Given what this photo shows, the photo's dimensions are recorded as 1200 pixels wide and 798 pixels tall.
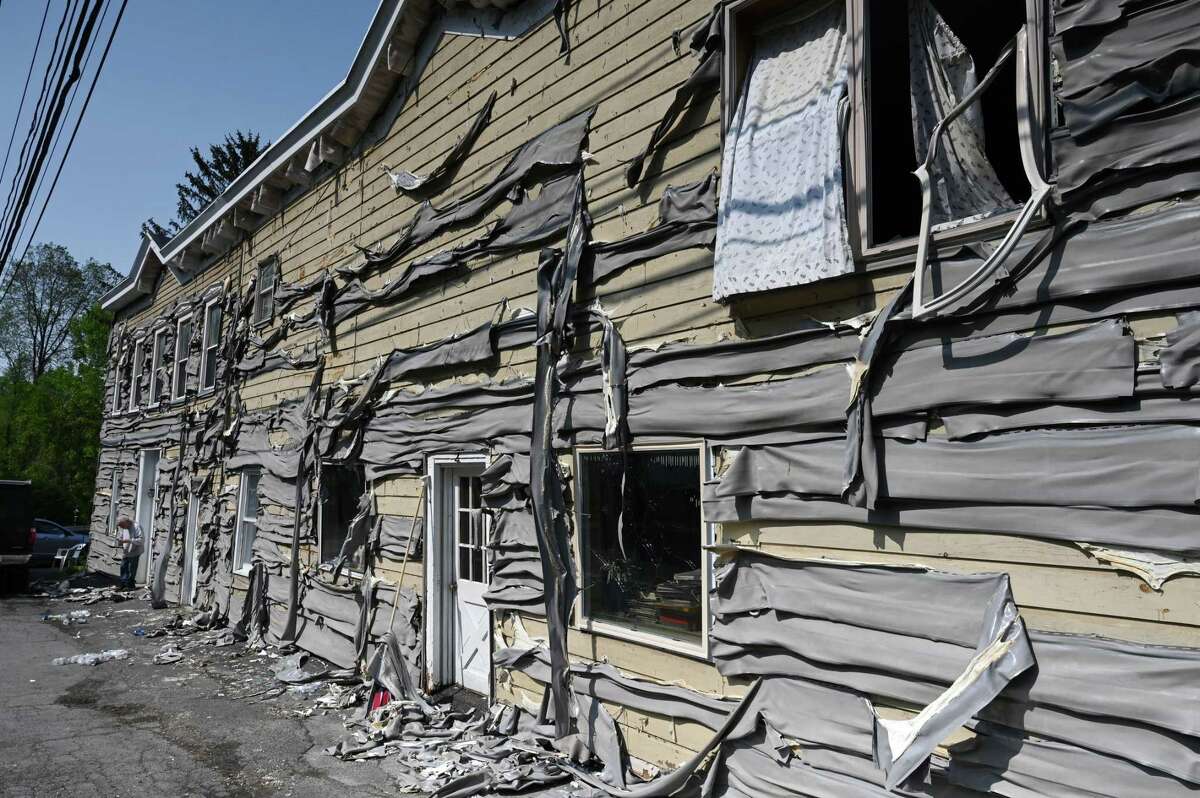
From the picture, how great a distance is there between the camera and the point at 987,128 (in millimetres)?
5988

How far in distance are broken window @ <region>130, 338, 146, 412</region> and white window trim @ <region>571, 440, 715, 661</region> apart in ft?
55.2

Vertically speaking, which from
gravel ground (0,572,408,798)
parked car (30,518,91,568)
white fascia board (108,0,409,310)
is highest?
white fascia board (108,0,409,310)

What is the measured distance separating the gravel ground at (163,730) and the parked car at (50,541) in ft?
46.0

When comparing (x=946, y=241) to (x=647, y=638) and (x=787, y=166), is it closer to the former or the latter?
(x=787, y=166)

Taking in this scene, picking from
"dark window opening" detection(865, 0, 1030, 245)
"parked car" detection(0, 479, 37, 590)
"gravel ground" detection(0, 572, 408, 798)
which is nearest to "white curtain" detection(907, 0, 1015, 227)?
"dark window opening" detection(865, 0, 1030, 245)

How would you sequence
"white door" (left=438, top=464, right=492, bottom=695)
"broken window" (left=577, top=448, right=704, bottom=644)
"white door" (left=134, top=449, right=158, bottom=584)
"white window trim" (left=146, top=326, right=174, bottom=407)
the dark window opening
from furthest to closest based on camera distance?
1. "white door" (left=134, top=449, right=158, bottom=584)
2. "white window trim" (left=146, top=326, right=174, bottom=407)
3. "white door" (left=438, top=464, right=492, bottom=695)
4. "broken window" (left=577, top=448, right=704, bottom=644)
5. the dark window opening

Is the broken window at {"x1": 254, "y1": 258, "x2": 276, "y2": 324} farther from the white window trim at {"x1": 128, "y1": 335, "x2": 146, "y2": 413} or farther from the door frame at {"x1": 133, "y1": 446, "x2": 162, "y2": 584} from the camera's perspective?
the white window trim at {"x1": 128, "y1": 335, "x2": 146, "y2": 413}

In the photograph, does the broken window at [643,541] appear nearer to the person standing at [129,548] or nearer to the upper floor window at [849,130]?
the upper floor window at [849,130]

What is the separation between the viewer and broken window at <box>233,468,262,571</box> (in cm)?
1257

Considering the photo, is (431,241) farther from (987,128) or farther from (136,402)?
(136,402)

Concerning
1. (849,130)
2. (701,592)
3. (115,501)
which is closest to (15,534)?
(115,501)

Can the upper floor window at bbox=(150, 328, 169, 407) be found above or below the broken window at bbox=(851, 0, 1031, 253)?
above

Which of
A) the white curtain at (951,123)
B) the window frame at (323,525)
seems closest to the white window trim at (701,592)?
the white curtain at (951,123)

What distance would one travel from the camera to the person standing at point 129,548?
16.7 m
